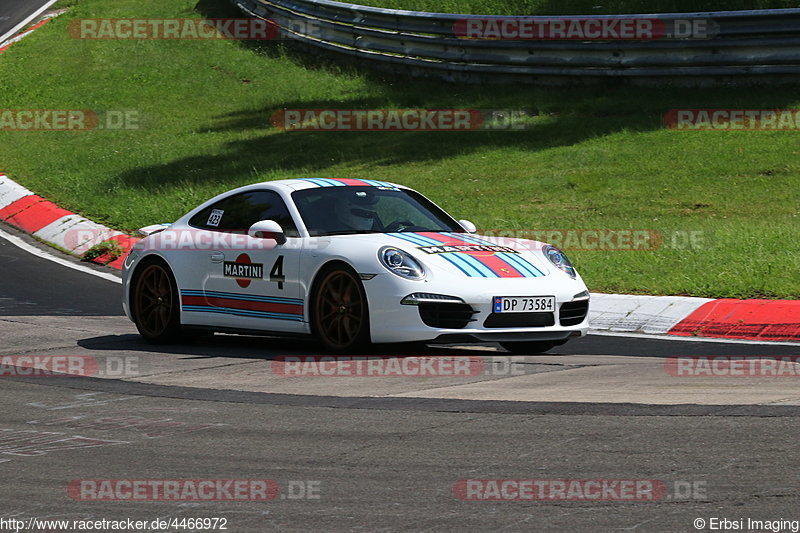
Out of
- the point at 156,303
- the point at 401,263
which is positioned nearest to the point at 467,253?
the point at 401,263

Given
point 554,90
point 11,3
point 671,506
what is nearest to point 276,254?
point 671,506

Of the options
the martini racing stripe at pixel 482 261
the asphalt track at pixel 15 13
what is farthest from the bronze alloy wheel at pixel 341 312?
the asphalt track at pixel 15 13

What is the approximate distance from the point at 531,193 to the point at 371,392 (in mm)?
8345

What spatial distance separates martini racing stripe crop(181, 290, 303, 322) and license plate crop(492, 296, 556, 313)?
1508mm

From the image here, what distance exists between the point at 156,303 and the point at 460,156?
8106 millimetres

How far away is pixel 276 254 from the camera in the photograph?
9258 millimetres

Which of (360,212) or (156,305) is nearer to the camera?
(360,212)

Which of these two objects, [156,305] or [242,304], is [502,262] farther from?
[156,305]

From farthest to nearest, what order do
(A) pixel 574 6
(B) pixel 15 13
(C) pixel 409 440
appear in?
1. (B) pixel 15 13
2. (A) pixel 574 6
3. (C) pixel 409 440

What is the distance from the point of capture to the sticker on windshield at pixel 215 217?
32.7ft

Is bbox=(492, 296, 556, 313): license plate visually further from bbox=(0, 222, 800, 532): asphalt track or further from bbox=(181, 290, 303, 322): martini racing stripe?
bbox=(181, 290, 303, 322): martini racing stripe

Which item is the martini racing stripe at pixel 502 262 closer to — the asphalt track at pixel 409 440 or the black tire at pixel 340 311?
the asphalt track at pixel 409 440

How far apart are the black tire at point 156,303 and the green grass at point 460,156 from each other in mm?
3889

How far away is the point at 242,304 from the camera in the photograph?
31.1 feet
